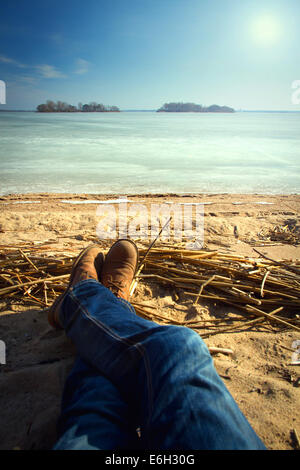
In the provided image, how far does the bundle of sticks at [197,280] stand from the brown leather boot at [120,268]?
0.14 m

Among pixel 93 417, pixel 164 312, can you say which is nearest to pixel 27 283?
pixel 164 312

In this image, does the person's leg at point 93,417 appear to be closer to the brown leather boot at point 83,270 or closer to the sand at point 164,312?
the sand at point 164,312

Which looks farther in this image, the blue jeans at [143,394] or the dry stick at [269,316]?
the dry stick at [269,316]

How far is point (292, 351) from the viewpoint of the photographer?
1.63 m

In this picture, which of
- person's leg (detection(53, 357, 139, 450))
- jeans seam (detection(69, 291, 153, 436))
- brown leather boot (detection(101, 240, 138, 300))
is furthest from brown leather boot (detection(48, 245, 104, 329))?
person's leg (detection(53, 357, 139, 450))

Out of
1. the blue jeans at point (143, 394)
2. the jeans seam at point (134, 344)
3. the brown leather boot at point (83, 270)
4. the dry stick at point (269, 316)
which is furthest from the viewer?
the dry stick at point (269, 316)

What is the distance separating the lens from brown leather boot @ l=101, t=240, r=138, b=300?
74.7 inches

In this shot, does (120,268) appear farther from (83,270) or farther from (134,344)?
(134,344)

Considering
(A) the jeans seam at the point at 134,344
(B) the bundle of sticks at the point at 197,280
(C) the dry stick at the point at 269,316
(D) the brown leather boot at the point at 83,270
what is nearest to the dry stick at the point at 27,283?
(B) the bundle of sticks at the point at 197,280

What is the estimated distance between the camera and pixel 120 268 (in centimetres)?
205

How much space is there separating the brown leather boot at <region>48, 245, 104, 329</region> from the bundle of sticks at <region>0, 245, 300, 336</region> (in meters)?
→ 0.27

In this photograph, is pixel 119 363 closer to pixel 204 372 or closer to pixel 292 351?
pixel 204 372

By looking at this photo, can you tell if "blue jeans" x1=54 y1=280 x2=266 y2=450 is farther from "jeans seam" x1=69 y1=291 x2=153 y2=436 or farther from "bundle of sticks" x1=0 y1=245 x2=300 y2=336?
"bundle of sticks" x1=0 y1=245 x2=300 y2=336

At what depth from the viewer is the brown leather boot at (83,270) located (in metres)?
1.51
